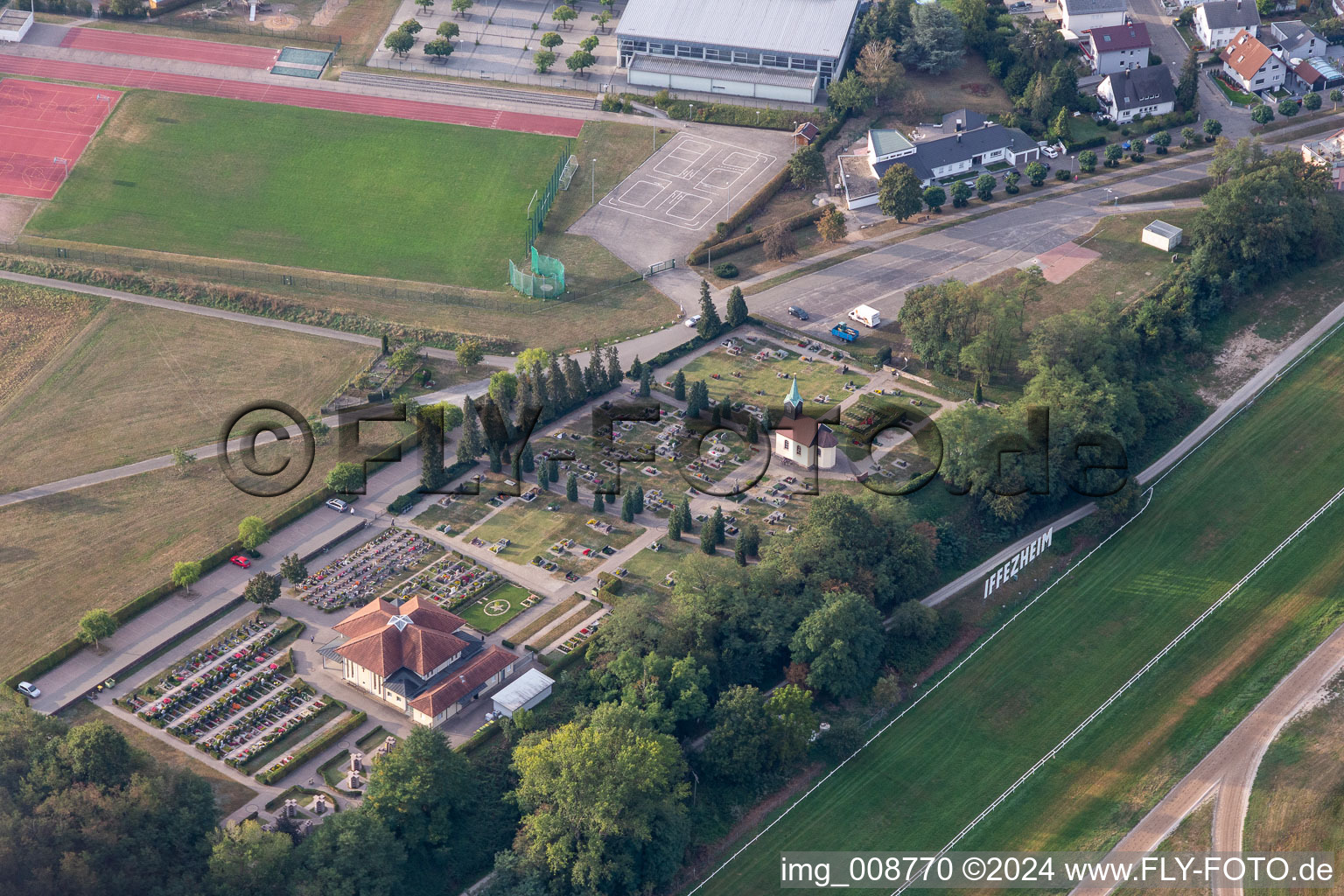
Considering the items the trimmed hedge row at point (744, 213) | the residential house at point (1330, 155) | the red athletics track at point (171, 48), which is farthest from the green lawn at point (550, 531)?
the residential house at point (1330, 155)

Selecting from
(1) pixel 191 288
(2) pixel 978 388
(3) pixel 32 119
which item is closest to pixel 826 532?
(2) pixel 978 388

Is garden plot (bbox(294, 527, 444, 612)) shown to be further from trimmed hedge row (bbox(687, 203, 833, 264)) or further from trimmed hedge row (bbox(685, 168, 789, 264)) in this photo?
trimmed hedge row (bbox(685, 168, 789, 264))

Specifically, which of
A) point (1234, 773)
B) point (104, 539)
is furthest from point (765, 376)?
point (104, 539)

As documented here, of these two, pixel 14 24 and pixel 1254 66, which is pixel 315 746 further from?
pixel 1254 66

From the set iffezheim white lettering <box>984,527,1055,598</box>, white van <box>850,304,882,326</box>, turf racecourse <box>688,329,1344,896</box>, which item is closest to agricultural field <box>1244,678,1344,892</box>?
turf racecourse <box>688,329,1344,896</box>

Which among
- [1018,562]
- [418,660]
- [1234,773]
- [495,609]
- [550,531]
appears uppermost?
[550,531]

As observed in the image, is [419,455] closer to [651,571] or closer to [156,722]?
[651,571]
